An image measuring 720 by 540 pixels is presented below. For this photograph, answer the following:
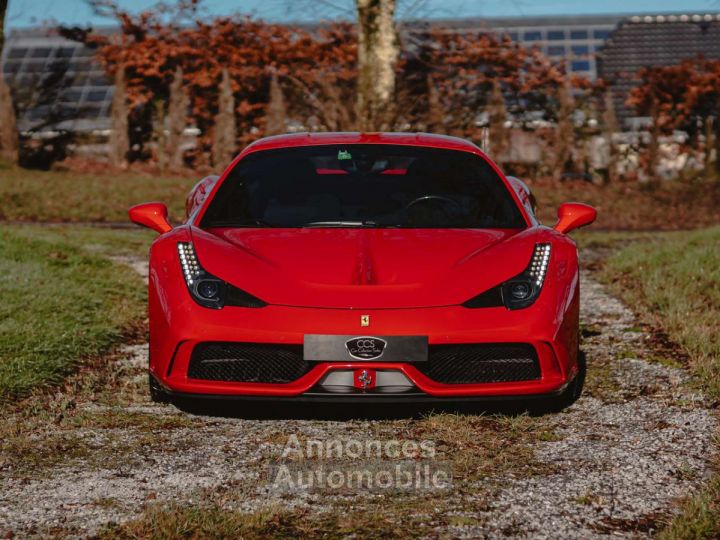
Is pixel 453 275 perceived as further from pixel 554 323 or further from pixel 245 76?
pixel 245 76

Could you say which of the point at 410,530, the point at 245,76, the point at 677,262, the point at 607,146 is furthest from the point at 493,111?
the point at 410,530

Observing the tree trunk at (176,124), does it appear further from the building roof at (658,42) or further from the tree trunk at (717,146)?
the building roof at (658,42)

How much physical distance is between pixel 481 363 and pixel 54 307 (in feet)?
12.9

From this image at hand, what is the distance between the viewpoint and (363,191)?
5973mm

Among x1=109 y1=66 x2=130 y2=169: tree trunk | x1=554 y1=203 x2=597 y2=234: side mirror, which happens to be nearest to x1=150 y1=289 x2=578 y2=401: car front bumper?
x1=554 y1=203 x2=597 y2=234: side mirror

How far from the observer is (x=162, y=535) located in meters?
3.46

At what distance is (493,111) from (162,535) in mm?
19376

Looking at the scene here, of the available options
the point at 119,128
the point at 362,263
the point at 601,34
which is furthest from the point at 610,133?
the point at 362,263

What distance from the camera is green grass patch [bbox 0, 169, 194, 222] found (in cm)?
1775

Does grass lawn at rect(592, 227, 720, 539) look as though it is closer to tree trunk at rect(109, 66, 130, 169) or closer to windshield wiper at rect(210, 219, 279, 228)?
windshield wiper at rect(210, 219, 279, 228)

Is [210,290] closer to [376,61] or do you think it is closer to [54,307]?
[54,307]

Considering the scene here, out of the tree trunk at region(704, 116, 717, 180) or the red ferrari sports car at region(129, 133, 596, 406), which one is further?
the tree trunk at region(704, 116, 717, 180)

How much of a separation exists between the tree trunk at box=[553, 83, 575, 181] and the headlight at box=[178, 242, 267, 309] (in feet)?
58.3

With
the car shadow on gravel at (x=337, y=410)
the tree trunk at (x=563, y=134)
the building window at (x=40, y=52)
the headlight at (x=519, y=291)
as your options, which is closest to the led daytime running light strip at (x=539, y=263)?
the headlight at (x=519, y=291)
